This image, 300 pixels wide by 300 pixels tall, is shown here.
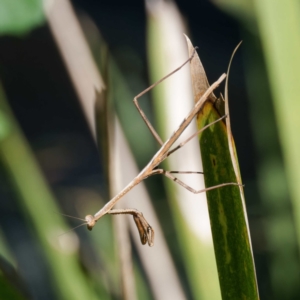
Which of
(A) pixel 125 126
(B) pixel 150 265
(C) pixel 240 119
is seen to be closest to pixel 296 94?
(B) pixel 150 265

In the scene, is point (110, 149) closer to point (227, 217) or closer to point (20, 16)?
point (20, 16)

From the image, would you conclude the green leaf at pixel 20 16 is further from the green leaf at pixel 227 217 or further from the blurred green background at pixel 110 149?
the green leaf at pixel 227 217

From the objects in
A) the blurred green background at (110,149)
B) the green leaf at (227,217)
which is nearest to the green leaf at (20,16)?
the blurred green background at (110,149)

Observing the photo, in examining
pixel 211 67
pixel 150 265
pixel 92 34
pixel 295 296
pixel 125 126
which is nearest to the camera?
pixel 150 265

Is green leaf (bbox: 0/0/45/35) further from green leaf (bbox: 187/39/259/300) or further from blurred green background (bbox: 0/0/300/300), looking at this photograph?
green leaf (bbox: 187/39/259/300)

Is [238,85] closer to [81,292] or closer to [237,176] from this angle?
[81,292]

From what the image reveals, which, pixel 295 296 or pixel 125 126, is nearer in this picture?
pixel 295 296
